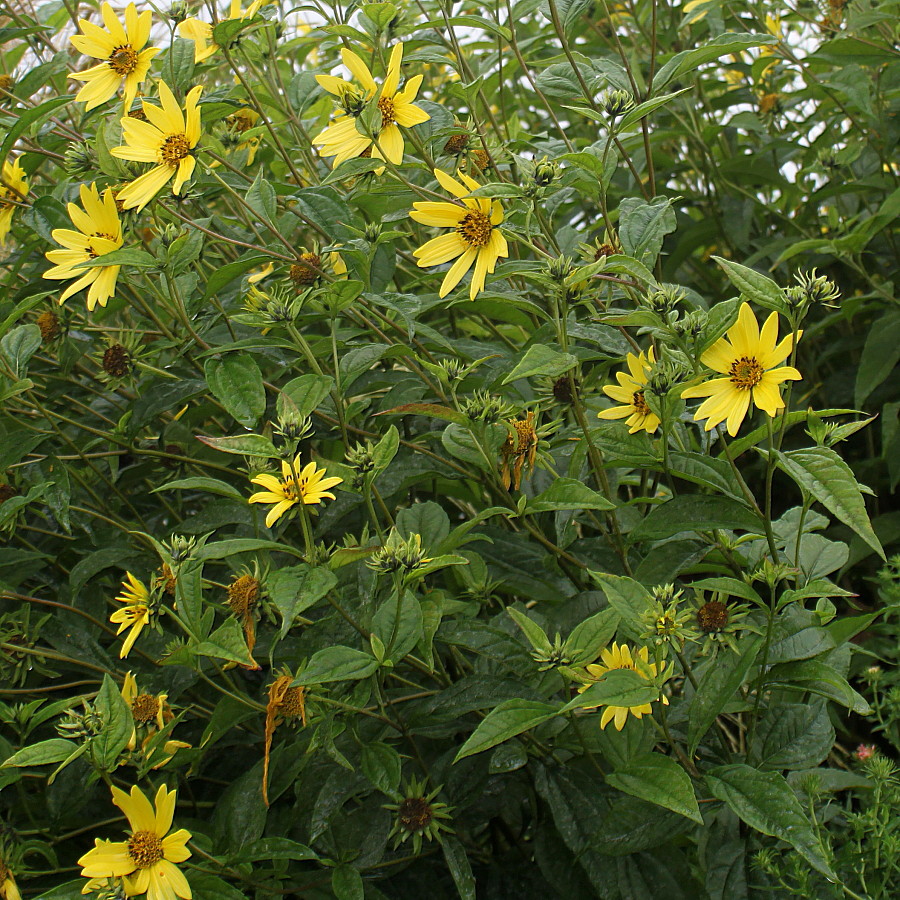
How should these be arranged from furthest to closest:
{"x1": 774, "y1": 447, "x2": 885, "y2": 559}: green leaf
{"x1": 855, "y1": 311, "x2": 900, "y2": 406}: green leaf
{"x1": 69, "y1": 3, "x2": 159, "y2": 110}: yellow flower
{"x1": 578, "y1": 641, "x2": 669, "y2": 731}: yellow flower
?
1. {"x1": 855, "y1": 311, "x2": 900, "y2": 406}: green leaf
2. {"x1": 69, "y1": 3, "x2": 159, "y2": 110}: yellow flower
3. {"x1": 578, "y1": 641, "x2": 669, "y2": 731}: yellow flower
4. {"x1": 774, "y1": 447, "x2": 885, "y2": 559}: green leaf

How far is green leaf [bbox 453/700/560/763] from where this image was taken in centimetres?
67

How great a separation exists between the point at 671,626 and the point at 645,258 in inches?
12.6

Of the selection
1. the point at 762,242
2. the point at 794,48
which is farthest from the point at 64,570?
the point at 794,48

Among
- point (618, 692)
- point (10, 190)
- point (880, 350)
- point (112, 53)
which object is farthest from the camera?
point (880, 350)

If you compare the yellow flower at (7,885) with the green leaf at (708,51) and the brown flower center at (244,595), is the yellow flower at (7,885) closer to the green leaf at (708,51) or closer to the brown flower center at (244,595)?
the brown flower center at (244,595)

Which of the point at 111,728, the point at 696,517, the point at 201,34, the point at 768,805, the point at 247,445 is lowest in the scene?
the point at 768,805

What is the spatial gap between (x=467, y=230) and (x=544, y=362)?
7.6 inches

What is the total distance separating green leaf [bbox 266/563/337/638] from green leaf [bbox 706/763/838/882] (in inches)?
13.9

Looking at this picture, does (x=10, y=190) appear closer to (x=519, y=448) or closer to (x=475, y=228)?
(x=475, y=228)

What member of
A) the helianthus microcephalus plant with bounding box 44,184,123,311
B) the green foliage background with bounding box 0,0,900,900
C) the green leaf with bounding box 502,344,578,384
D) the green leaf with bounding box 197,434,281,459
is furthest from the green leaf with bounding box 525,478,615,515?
the helianthus microcephalus plant with bounding box 44,184,123,311

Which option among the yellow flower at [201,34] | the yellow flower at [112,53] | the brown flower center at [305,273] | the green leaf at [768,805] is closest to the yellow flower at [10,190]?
the yellow flower at [112,53]

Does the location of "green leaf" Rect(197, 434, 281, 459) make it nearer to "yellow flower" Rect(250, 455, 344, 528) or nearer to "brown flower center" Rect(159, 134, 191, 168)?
"yellow flower" Rect(250, 455, 344, 528)

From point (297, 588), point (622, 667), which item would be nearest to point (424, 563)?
point (297, 588)

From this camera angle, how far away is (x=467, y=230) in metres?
0.87
